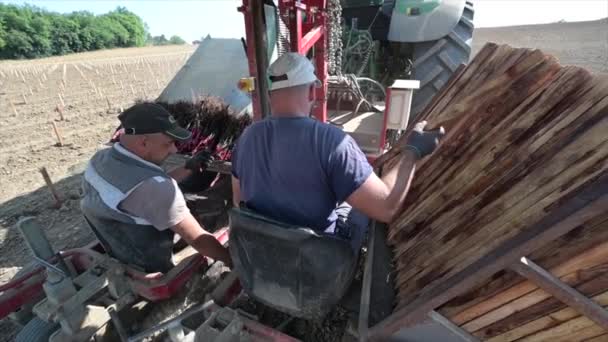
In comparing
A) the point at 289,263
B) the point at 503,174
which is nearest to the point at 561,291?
the point at 503,174

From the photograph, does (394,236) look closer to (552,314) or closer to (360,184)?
(360,184)

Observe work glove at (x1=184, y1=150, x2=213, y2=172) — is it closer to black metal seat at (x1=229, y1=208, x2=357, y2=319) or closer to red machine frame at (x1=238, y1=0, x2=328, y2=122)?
red machine frame at (x1=238, y1=0, x2=328, y2=122)

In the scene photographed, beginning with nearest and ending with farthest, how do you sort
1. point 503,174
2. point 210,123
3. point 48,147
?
1. point 503,174
2. point 210,123
3. point 48,147

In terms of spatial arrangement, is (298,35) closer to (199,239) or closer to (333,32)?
(333,32)

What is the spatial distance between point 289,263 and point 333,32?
2.48m

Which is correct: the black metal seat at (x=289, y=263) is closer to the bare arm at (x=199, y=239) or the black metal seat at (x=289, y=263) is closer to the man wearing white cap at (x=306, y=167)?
the man wearing white cap at (x=306, y=167)

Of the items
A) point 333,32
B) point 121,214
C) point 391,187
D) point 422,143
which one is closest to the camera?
point 391,187

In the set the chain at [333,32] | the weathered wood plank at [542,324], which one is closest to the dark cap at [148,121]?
the weathered wood plank at [542,324]

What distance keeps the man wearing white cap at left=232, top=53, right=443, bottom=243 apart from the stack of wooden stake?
0.20 m

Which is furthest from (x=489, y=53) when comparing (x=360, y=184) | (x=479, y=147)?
(x=360, y=184)

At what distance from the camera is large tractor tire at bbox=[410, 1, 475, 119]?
3.46 m

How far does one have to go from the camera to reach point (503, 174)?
127 cm

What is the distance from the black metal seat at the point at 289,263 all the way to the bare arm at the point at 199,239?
30 cm

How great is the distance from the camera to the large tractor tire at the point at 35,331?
1.81 m
